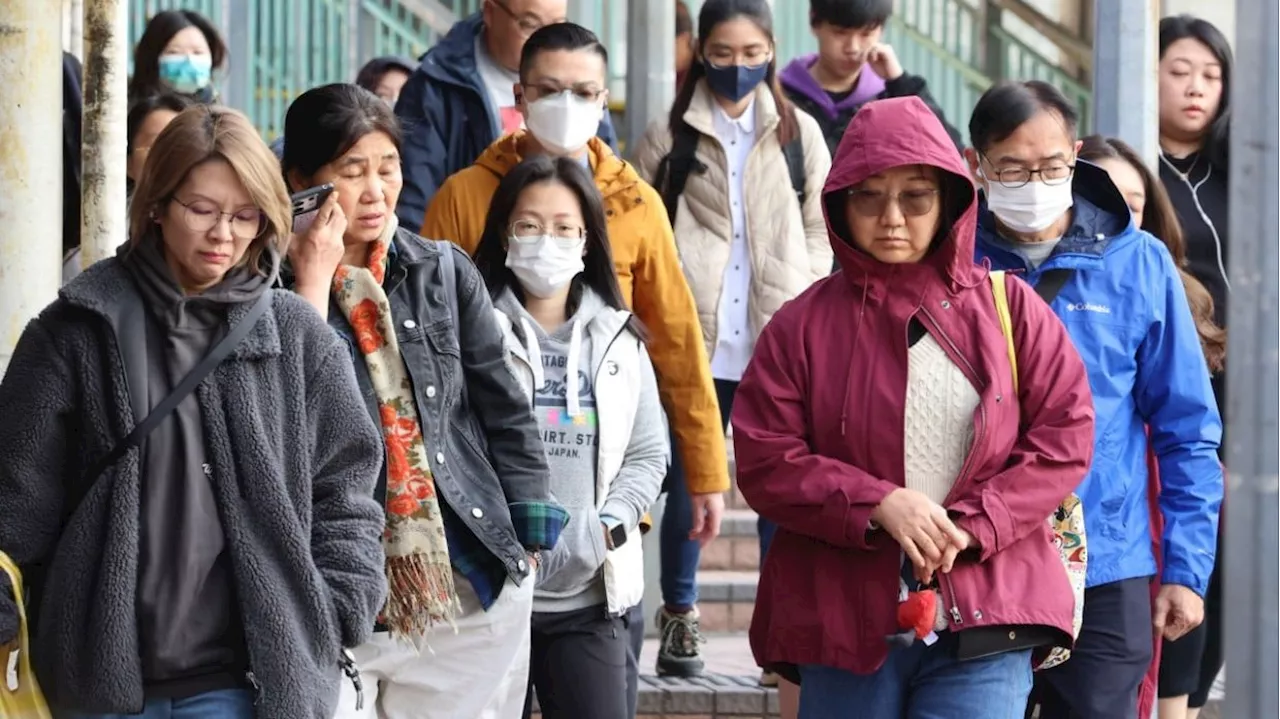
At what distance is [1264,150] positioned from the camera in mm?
3521

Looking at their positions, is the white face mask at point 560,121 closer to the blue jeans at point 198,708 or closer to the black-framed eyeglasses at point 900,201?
the black-framed eyeglasses at point 900,201

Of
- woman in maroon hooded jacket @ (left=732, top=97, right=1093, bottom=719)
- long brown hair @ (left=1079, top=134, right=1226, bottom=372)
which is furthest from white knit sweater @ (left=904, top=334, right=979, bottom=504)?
long brown hair @ (left=1079, top=134, right=1226, bottom=372)

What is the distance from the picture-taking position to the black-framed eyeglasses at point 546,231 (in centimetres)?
627

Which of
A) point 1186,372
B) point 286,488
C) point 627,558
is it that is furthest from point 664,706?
point 286,488

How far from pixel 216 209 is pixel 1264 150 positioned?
6.37 ft

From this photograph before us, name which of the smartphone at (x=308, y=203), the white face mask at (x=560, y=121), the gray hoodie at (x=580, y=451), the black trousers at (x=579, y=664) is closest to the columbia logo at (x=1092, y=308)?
the gray hoodie at (x=580, y=451)

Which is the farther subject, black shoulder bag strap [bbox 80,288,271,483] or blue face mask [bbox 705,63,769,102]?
blue face mask [bbox 705,63,769,102]

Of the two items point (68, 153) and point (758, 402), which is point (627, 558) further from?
point (68, 153)

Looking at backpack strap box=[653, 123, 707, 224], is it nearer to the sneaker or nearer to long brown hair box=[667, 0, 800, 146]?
long brown hair box=[667, 0, 800, 146]

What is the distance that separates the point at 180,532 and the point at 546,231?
2037 mm

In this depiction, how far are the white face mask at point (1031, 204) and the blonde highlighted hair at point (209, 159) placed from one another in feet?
6.74

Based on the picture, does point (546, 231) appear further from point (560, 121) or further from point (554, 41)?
point (554, 41)

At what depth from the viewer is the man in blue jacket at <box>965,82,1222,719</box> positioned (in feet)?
18.9

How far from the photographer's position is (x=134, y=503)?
4363 mm
